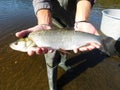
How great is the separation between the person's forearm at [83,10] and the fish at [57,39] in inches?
22.1

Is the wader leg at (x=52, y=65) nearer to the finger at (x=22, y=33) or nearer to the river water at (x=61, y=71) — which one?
the river water at (x=61, y=71)

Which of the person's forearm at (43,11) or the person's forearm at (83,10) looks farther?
the person's forearm at (83,10)

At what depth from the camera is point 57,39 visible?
2383 mm

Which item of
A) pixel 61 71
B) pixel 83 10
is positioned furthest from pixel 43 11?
pixel 61 71

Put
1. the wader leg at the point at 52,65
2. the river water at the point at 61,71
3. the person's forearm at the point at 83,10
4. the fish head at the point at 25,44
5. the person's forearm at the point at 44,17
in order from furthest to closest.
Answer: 1. the river water at the point at 61,71
2. the wader leg at the point at 52,65
3. the person's forearm at the point at 83,10
4. the person's forearm at the point at 44,17
5. the fish head at the point at 25,44

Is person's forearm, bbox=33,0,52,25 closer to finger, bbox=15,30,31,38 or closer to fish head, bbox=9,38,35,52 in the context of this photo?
finger, bbox=15,30,31,38

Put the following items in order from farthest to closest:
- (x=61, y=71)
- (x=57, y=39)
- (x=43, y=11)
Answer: (x=61, y=71)
(x=43, y=11)
(x=57, y=39)

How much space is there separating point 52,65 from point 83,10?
84 cm

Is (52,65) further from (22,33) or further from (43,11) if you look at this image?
(22,33)

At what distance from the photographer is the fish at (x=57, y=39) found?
238cm

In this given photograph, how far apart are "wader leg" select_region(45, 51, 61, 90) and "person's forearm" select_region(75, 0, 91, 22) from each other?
1.78 ft

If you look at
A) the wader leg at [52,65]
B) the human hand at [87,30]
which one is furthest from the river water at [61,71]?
the human hand at [87,30]

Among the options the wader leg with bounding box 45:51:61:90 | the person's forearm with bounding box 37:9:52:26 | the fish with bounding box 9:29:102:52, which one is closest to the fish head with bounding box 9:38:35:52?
the fish with bounding box 9:29:102:52

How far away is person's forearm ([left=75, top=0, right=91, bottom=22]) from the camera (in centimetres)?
293
